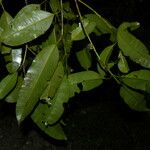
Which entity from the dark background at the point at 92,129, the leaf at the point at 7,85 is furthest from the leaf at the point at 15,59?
the dark background at the point at 92,129

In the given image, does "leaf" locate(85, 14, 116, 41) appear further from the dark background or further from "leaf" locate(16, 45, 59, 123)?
the dark background

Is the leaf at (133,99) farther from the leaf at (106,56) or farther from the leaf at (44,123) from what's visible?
the leaf at (44,123)

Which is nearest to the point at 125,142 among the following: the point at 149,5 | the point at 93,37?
the point at 149,5

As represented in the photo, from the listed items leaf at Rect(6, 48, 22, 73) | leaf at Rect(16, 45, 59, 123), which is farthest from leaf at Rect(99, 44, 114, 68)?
leaf at Rect(6, 48, 22, 73)

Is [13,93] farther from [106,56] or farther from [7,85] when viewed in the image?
[106,56]

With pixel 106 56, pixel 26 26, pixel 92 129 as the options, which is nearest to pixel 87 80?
pixel 106 56
